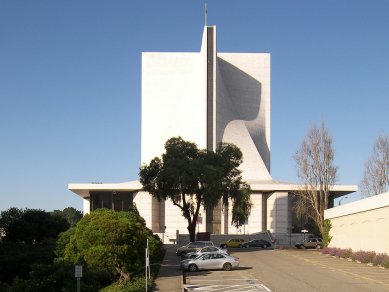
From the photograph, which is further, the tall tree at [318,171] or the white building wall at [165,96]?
the white building wall at [165,96]

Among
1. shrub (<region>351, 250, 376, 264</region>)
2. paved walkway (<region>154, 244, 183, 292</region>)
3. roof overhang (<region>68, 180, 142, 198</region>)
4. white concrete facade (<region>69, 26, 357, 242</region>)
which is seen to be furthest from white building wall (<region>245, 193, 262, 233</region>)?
paved walkway (<region>154, 244, 183, 292</region>)

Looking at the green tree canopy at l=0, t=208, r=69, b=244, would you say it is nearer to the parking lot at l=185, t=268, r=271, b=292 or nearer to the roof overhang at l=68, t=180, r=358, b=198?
the parking lot at l=185, t=268, r=271, b=292

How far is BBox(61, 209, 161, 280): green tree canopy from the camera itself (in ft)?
85.4

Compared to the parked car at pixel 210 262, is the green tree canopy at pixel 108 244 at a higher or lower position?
higher

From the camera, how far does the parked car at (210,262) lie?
116 ft

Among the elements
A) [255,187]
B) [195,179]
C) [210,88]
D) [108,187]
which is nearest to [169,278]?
[195,179]

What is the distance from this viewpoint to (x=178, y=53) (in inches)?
4035

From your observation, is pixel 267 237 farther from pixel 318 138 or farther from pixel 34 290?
pixel 34 290

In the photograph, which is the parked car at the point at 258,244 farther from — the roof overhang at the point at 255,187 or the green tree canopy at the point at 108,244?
the green tree canopy at the point at 108,244

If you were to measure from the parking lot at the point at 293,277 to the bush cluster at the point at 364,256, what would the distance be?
27.2 inches

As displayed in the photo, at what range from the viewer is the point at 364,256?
40750mm

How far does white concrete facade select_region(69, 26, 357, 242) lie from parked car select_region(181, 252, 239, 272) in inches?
2027

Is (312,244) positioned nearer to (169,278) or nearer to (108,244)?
(169,278)

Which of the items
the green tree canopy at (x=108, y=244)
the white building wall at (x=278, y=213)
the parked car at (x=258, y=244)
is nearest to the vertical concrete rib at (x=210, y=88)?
the white building wall at (x=278, y=213)
